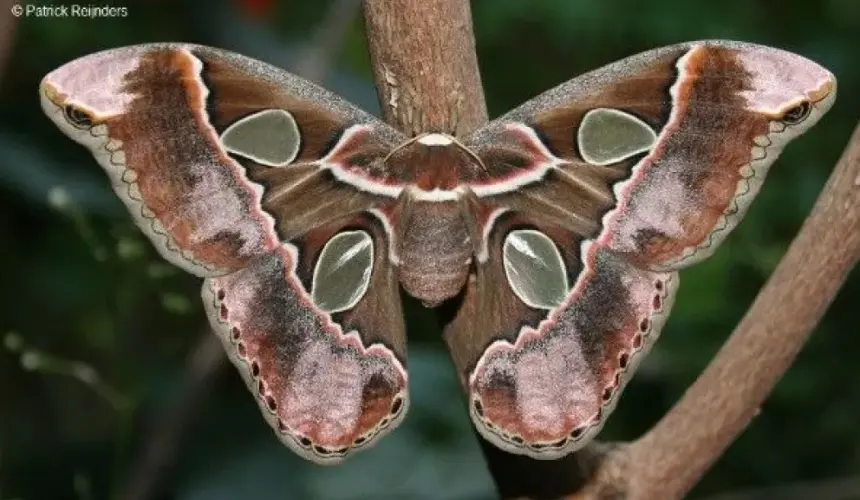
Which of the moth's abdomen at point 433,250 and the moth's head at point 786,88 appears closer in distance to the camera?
the moth's head at point 786,88

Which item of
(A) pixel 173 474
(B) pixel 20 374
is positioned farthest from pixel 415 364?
(B) pixel 20 374

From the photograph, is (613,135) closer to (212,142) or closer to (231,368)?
(212,142)

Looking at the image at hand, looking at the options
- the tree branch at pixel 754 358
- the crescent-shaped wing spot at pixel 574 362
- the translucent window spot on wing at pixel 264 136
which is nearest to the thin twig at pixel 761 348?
the tree branch at pixel 754 358

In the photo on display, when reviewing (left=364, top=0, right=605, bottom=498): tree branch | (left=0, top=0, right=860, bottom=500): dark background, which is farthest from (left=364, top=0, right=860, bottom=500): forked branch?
(left=0, top=0, right=860, bottom=500): dark background

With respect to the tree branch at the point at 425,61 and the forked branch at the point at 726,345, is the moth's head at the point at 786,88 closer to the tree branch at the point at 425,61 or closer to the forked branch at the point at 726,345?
the forked branch at the point at 726,345

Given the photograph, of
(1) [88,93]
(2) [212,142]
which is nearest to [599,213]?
(2) [212,142]

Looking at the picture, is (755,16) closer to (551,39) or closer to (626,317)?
(551,39)
